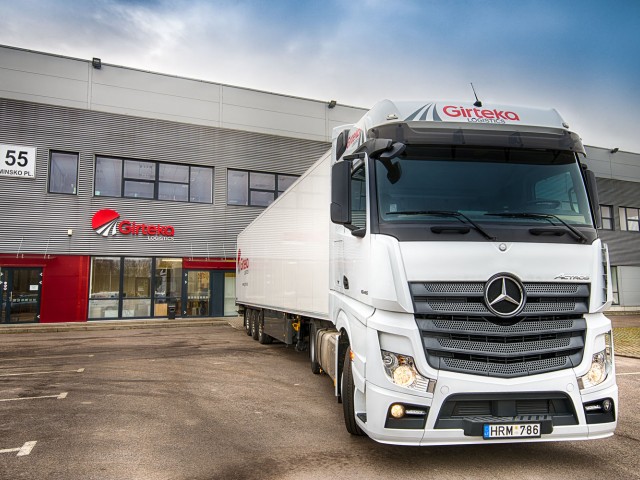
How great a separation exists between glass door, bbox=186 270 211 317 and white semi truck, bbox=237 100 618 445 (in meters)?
19.6

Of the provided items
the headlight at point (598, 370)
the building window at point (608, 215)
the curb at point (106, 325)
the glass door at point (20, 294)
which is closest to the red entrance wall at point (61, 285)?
the glass door at point (20, 294)

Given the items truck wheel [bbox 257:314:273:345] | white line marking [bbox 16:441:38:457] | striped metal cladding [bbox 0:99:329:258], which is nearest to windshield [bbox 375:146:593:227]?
white line marking [bbox 16:441:38:457]

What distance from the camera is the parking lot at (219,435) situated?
4.23m

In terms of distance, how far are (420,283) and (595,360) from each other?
1647 mm

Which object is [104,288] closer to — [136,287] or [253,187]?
[136,287]

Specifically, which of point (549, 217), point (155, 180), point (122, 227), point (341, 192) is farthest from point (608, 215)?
point (341, 192)

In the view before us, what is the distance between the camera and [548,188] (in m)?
4.47

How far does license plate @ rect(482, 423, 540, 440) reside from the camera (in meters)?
3.74

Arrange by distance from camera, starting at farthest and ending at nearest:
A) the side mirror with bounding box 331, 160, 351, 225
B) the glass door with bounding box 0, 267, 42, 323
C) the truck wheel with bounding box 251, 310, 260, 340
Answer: the glass door with bounding box 0, 267, 42, 323 → the truck wheel with bounding box 251, 310, 260, 340 → the side mirror with bounding box 331, 160, 351, 225

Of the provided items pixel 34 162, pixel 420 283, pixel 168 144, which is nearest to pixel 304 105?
pixel 168 144

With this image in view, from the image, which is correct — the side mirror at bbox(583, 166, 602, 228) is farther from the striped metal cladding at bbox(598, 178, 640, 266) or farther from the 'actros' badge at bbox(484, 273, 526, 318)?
the striped metal cladding at bbox(598, 178, 640, 266)

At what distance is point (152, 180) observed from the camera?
906 inches

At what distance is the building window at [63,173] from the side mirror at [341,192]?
66.5 ft

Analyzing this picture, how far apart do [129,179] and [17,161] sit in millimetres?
4518
